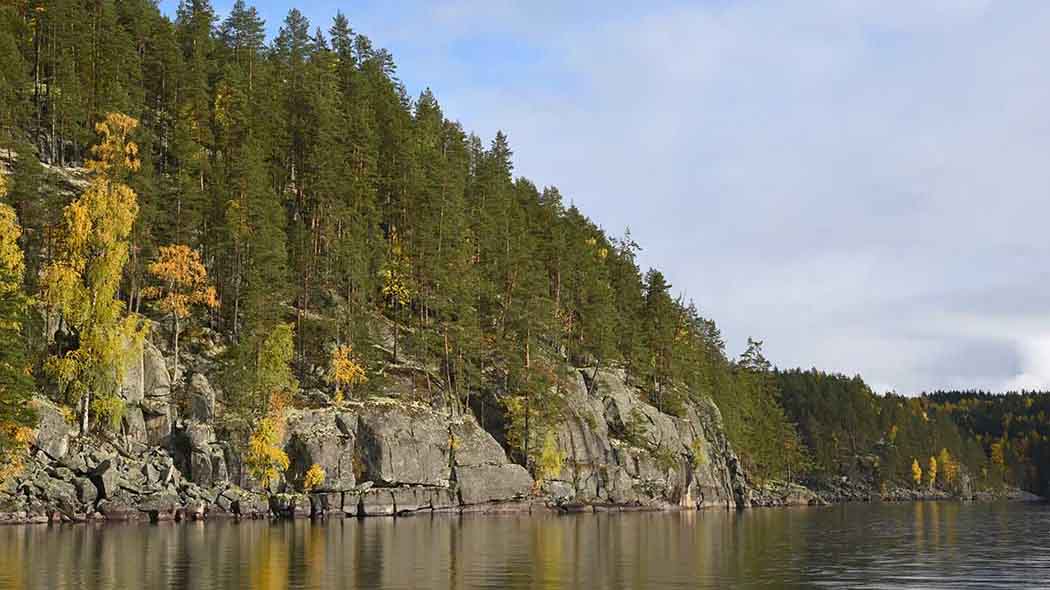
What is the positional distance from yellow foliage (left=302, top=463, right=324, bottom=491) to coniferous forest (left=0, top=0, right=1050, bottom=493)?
3.85 meters

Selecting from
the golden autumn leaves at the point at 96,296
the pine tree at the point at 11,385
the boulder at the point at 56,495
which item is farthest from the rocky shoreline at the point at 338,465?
the pine tree at the point at 11,385

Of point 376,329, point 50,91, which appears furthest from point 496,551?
point 50,91

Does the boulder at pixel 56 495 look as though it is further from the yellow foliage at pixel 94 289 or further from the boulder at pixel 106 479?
the yellow foliage at pixel 94 289

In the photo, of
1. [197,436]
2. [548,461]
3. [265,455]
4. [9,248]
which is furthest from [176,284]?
[548,461]

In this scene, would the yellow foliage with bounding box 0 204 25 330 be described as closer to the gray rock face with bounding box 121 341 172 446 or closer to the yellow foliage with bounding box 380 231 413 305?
the gray rock face with bounding box 121 341 172 446

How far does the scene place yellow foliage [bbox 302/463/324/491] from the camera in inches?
2963

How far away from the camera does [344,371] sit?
83.4 m

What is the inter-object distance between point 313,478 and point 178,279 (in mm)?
20746

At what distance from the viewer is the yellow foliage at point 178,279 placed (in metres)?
78.1

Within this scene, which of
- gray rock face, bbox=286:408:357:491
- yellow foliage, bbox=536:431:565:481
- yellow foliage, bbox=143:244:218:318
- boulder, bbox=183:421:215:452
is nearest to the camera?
boulder, bbox=183:421:215:452

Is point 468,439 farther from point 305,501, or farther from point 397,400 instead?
point 305,501

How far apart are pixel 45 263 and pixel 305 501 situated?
90.7ft

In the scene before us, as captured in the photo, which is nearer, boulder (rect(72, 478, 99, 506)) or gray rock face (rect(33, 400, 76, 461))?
boulder (rect(72, 478, 99, 506))

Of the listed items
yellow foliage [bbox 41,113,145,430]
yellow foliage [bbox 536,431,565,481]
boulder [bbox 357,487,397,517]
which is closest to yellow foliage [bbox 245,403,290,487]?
boulder [bbox 357,487,397,517]
